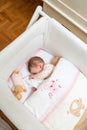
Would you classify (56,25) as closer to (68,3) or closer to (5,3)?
(68,3)

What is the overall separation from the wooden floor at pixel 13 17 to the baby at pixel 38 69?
1.53ft

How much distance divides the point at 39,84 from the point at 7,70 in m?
0.18

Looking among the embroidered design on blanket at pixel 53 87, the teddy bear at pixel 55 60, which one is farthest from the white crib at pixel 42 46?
the embroidered design on blanket at pixel 53 87

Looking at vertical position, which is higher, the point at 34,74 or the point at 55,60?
the point at 55,60

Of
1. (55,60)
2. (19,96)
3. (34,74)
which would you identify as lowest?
(19,96)

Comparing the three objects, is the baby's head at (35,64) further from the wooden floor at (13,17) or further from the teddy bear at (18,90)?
the wooden floor at (13,17)

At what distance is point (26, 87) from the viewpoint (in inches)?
56.2

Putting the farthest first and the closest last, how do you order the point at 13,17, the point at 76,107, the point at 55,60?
1. the point at 13,17
2. the point at 55,60
3. the point at 76,107

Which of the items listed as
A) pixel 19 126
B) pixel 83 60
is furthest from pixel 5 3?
pixel 19 126

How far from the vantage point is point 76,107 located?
1.37 metres

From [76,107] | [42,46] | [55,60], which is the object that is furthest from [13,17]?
[76,107]

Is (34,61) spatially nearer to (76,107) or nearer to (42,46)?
(42,46)

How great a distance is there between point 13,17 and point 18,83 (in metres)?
0.72

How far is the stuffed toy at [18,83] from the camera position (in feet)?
4.55
